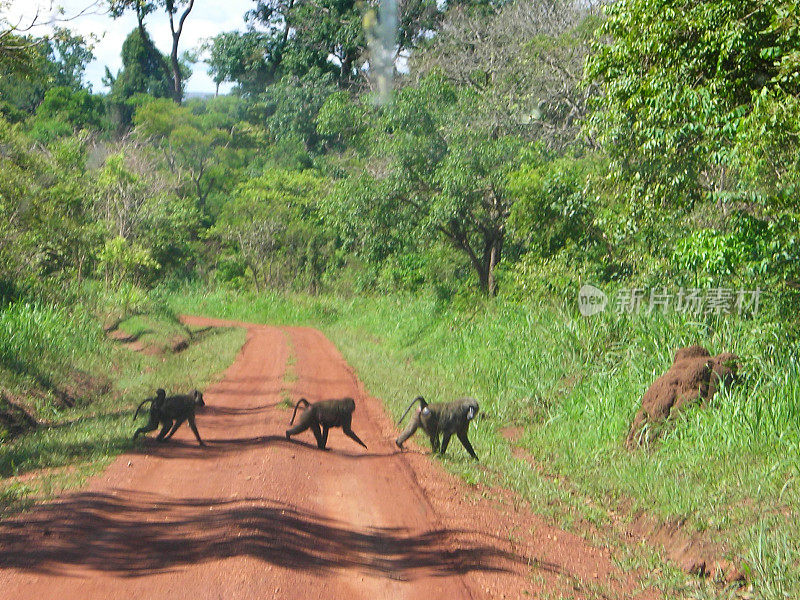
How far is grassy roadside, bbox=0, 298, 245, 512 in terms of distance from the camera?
8.37 meters

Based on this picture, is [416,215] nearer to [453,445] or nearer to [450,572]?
[453,445]

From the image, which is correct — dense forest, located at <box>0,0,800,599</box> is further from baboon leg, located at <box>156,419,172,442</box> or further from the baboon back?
the baboon back

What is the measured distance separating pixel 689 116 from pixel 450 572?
656cm

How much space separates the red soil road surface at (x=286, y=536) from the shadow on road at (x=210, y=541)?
2 cm

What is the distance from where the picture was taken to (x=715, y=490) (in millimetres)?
7512

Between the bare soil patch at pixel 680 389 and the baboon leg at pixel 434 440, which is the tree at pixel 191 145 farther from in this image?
the bare soil patch at pixel 680 389

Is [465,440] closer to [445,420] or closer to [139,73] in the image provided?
[445,420]

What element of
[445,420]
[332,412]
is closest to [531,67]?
[445,420]

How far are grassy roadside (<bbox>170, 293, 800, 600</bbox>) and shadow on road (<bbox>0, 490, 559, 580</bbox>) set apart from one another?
172cm

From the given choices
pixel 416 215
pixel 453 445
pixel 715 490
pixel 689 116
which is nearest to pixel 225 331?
pixel 416 215

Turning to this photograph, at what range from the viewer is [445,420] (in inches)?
365

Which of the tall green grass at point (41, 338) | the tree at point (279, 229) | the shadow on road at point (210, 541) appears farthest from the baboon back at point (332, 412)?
the tree at point (279, 229)

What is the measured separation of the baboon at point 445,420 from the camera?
29.5 feet

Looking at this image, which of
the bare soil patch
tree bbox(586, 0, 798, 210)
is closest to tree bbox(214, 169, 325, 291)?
tree bbox(586, 0, 798, 210)
